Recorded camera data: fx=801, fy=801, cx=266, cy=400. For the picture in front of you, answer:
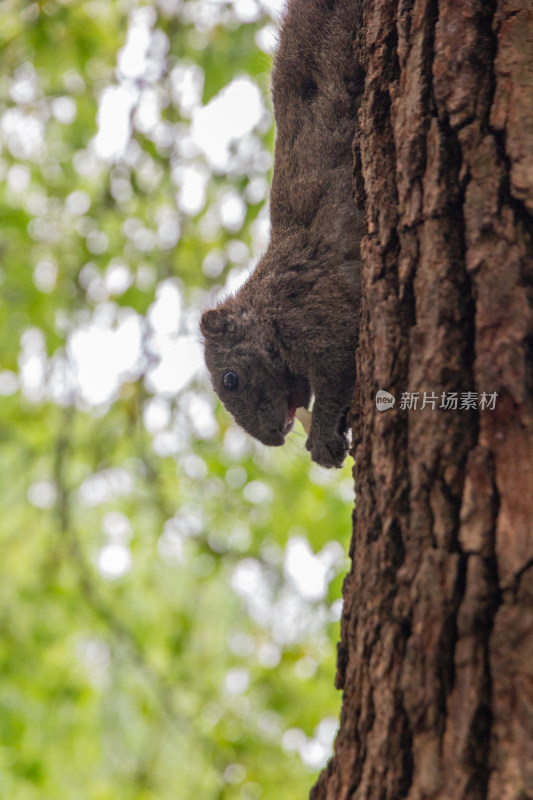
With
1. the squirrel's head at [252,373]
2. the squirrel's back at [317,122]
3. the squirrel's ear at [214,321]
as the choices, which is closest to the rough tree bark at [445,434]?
the squirrel's back at [317,122]

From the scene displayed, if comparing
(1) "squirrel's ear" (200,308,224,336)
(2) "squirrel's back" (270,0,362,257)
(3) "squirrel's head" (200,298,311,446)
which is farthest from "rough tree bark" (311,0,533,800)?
(1) "squirrel's ear" (200,308,224,336)

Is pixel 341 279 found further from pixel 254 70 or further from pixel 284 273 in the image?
pixel 254 70

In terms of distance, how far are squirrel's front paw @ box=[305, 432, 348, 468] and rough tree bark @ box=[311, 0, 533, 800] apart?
68 centimetres

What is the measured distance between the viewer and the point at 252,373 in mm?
2363

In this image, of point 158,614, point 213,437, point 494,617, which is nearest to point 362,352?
point 494,617

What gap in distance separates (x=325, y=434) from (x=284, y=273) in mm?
454

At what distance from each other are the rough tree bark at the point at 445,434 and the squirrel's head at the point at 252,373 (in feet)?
3.03

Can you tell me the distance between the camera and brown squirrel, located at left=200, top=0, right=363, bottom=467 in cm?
204

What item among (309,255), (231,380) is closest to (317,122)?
(309,255)

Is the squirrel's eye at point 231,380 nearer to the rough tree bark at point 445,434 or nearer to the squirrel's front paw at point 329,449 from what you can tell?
the squirrel's front paw at point 329,449

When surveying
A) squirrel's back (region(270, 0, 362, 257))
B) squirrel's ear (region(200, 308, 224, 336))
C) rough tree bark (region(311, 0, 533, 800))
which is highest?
squirrel's back (region(270, 0, 362, 257))

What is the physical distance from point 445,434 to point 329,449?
3.32 feet

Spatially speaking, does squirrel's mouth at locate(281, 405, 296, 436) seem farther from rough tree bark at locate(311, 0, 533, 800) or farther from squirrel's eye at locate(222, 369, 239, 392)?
rough tree bark at locate(311, 0, 533, 800)

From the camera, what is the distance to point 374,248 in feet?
4.35
